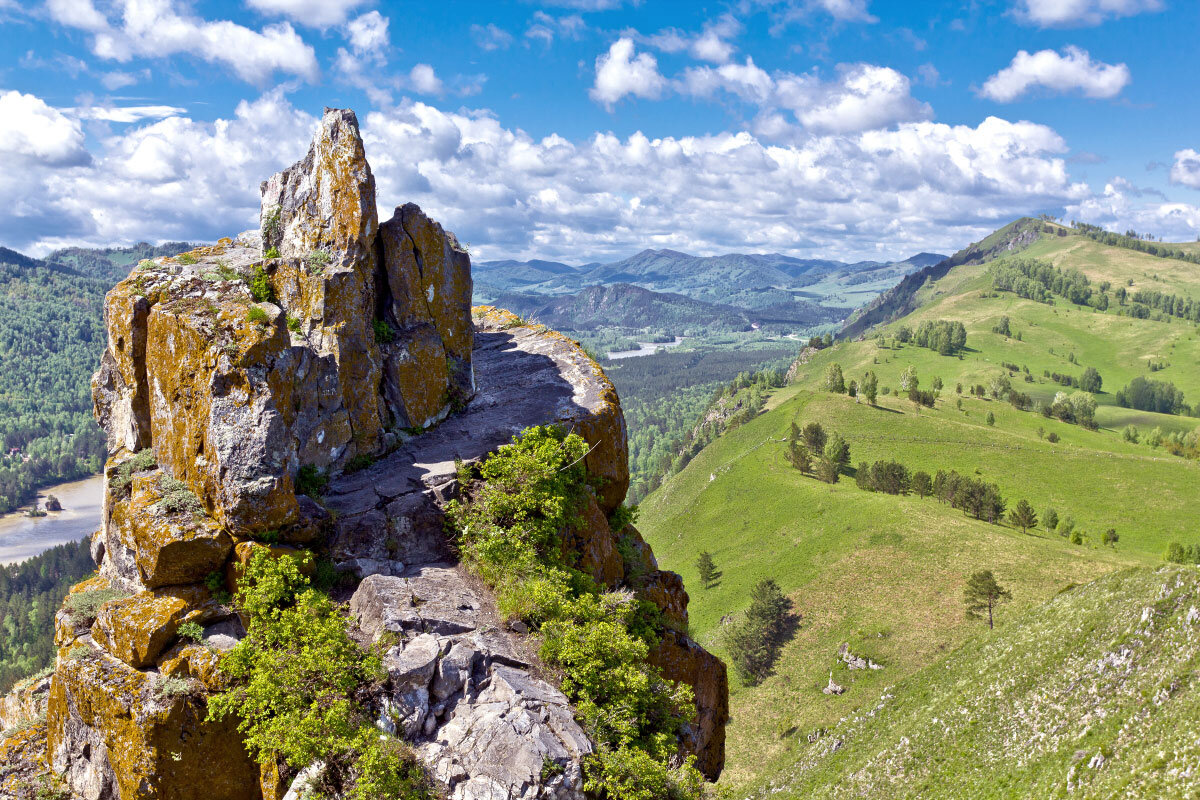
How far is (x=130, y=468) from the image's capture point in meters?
19.2

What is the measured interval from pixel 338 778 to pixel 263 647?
→ 13.2ft

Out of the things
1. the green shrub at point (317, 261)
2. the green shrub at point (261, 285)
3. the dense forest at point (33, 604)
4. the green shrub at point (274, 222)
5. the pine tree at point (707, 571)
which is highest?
the green shrub at point (274, 222)

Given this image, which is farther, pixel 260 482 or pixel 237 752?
pixel 260 482

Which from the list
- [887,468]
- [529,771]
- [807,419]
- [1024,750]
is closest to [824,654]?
[1024,750]

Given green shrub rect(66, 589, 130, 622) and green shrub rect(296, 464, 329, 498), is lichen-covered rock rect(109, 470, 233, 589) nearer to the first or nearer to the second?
green shrub rect(66, 589, 130, 622)

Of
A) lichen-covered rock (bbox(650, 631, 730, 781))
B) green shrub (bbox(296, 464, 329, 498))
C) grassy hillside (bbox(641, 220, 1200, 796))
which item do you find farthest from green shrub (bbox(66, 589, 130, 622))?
grassy hillside (bbox(641, 220, 1200, 796))

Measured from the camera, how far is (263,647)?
16062 millimetres

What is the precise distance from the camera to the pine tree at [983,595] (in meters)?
66.3

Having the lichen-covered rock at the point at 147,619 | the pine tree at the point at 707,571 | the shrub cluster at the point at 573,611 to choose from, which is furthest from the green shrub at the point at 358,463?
the pine tree at the point at 707,571

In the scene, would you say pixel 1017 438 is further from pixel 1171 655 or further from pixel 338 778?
pixel 338 778

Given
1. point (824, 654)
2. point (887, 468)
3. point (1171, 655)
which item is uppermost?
point (1171, 655)

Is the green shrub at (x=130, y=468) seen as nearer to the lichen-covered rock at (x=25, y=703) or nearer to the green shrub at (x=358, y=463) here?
the green shrub at (x=358, y=463)

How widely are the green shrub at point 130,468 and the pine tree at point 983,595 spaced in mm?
73567

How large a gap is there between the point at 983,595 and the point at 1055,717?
3359 centimetres
